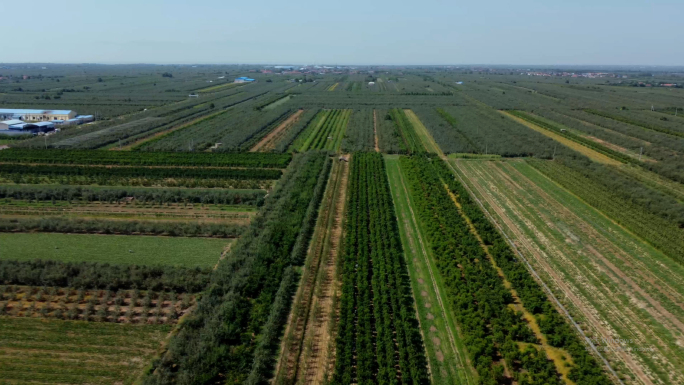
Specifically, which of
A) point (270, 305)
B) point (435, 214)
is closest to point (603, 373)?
point (270, 305)

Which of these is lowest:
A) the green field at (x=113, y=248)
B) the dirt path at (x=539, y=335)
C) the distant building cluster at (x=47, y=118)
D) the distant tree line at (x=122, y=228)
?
the dirt path at (x=539, y=335)

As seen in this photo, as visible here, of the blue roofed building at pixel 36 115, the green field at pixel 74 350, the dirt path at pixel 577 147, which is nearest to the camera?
the green field at pixel 74 350

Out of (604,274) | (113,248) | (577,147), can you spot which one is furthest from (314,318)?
(577,147)

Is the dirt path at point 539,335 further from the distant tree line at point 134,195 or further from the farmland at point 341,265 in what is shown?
the distant tree line at point 134,195

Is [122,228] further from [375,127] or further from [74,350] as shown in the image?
[375,127]

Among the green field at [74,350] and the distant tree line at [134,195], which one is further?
the distant tree line at [134,195]

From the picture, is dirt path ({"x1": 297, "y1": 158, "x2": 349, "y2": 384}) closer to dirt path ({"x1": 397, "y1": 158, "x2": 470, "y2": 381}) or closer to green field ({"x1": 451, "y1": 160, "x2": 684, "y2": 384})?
dirt path ({"x1": 397, "y1": 158, "x2": 470, "y2": 381})

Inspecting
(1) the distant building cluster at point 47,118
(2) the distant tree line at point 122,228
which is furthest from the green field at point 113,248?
(1) the distant building cluster at point 47,118
